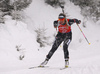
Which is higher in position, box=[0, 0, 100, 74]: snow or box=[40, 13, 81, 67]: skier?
box=[40, 13, 81, 67]: skier

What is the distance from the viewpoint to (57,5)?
13734 mm

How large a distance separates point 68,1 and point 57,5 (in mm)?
2107

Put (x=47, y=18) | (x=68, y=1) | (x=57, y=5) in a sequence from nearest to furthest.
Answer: (x=47, y=18) → (x=57, y=5) → (x=68, y=1)

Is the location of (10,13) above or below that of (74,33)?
above

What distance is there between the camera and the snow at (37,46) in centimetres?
457

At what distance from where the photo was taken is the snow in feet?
15.0

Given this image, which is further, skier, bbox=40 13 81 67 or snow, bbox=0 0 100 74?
skier, bbox=40 13 81 67

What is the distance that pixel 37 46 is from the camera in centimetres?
797

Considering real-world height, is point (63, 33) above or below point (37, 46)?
above

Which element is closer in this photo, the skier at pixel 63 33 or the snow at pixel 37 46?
the snow at pixel 37 46

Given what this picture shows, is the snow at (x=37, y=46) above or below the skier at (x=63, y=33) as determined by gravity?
below

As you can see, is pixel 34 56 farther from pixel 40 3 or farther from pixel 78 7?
pixel 78 7

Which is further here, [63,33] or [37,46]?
[37,46]

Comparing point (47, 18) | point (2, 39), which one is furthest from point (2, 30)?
point (47, 18)
